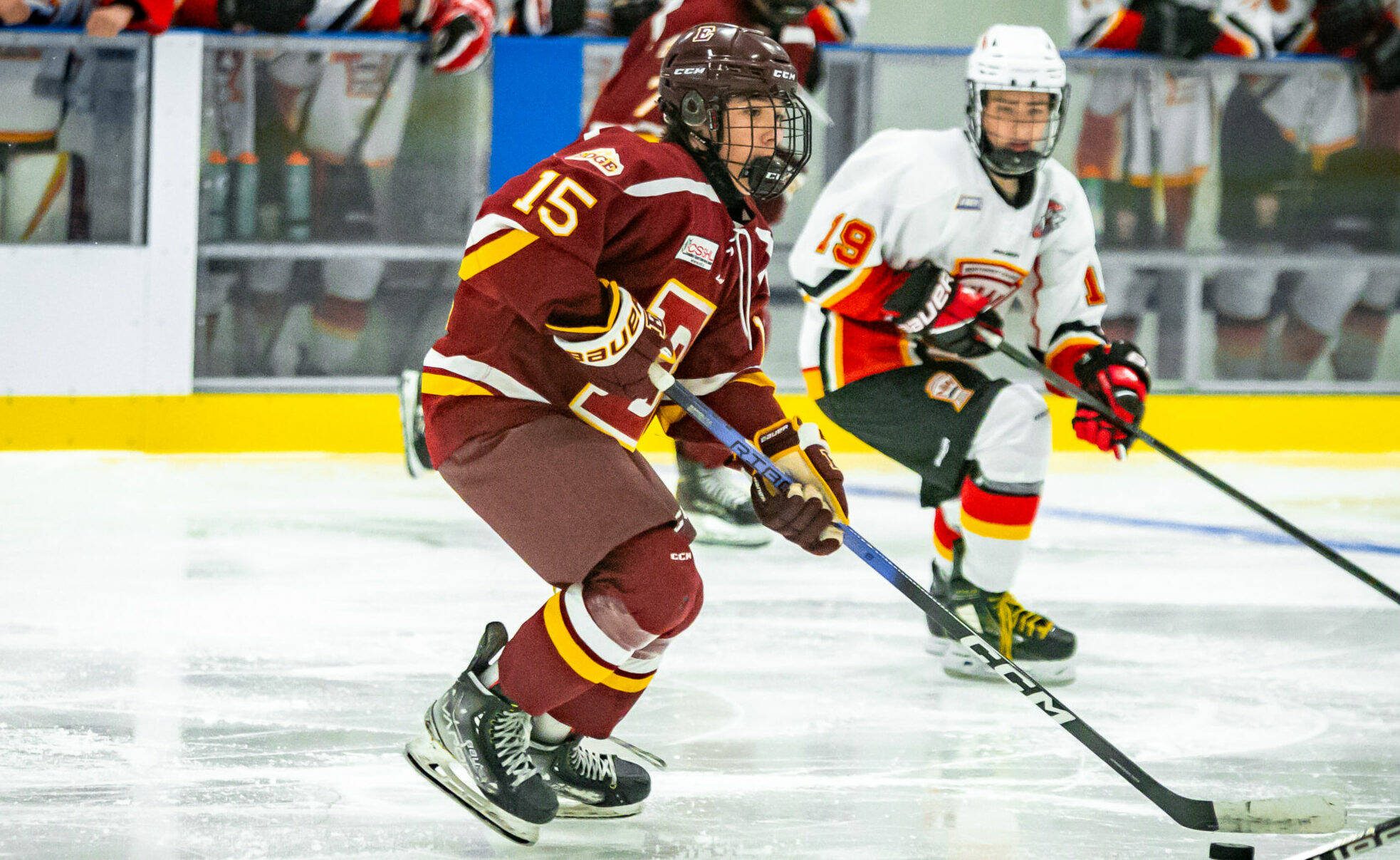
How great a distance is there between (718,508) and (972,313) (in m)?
1.07

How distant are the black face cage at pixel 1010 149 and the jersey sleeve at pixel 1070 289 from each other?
0.53 ft

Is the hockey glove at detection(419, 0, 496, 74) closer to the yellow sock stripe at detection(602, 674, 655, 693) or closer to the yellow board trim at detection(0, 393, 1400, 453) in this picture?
the yellow board trim at detection(0, 393, 1400, 453)

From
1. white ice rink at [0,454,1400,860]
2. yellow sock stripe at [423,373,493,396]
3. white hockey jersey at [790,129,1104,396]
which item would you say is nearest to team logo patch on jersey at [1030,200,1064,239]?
white hockey jersey at [790,129,1104,396]

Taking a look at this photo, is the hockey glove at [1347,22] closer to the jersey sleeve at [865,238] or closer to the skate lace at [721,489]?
the skate lace at [721,489]

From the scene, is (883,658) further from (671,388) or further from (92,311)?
(92,311)

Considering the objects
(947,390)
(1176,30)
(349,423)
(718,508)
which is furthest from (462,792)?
(1176,30)

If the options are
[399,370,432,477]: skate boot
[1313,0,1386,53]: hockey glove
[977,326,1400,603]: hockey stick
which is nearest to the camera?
[977,326,1400,603]: hockey stick

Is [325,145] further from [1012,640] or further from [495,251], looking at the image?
[495,251]

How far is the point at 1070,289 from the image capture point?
3.04 m

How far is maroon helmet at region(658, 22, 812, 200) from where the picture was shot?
1983mm

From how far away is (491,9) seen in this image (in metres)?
5.23

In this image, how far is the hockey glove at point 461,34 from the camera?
512cm

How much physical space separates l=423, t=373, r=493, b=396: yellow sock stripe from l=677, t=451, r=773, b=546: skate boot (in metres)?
1.95

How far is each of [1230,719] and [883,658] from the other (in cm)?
58
